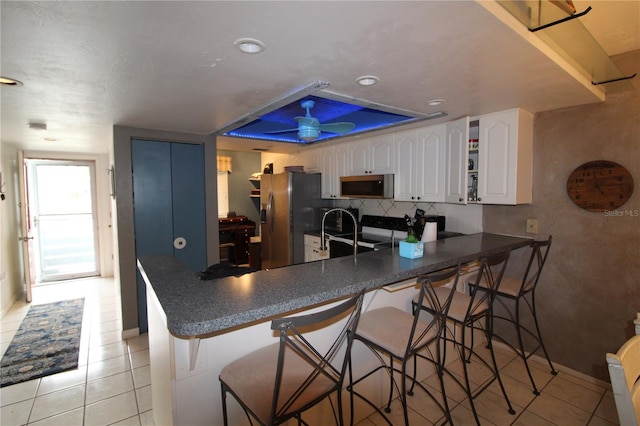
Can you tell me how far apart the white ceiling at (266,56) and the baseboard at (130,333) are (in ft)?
6.90

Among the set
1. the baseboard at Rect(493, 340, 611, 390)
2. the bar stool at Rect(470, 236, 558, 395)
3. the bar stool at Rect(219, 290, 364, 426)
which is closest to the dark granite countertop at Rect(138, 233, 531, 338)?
the bar stool at Rect(219, 290, 364, 426)

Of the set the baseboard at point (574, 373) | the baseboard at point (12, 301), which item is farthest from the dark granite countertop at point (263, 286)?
the baseboard at point (12, 301)

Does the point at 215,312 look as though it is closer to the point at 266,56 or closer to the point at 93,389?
the point at 266,56

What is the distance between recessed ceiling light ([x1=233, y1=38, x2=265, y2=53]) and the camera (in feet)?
4.27

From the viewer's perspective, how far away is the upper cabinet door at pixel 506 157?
2438mm

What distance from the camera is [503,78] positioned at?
5.77ft

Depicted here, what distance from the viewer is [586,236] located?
234cm

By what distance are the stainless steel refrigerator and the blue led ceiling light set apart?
68cm

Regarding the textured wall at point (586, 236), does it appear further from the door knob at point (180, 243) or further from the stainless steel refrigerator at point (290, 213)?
the door knob at point (180, 243)

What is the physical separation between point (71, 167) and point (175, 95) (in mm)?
4484

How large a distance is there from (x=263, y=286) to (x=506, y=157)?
223cm

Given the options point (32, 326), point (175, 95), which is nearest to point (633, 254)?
point (175, 95)

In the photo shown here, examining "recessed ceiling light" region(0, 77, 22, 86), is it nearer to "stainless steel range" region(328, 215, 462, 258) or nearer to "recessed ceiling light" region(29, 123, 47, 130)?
"recessed ceiling light" region(29, 123, 47, 130)

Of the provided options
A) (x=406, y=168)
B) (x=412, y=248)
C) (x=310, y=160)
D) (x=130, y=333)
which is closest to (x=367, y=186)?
(x=406, y=168)
